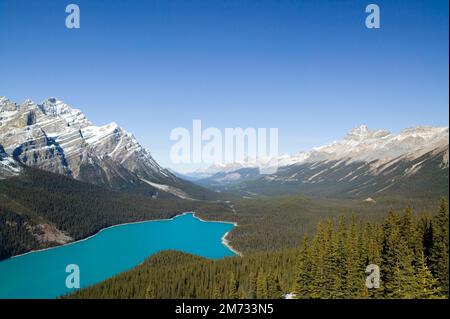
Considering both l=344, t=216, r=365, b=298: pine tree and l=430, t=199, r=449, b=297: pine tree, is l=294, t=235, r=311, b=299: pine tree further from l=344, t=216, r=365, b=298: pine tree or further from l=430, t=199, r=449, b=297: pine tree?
l=430, t=199, r=449, b=297: pine tree

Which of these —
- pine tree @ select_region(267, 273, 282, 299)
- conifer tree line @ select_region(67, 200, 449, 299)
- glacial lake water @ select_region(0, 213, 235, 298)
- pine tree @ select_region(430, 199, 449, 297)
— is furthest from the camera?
glacial lake water @ select_region(0, 213, 235, 298)

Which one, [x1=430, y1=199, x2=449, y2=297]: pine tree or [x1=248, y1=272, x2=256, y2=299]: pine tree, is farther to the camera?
[x1=248, y1=272, x2=256, y2=299]: pine tree

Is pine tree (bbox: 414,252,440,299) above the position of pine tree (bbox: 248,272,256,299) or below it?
above

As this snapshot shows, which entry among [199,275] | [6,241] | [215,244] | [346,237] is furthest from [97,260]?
[346,237]

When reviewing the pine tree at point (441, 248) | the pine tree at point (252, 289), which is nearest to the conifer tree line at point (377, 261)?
the pine tree at point (441, 248)

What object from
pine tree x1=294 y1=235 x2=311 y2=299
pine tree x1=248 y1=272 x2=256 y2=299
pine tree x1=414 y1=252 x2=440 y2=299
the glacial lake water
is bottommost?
the glacial lake water

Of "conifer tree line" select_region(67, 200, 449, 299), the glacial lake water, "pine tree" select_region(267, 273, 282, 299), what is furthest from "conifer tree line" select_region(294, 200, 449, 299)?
the glacial lake water

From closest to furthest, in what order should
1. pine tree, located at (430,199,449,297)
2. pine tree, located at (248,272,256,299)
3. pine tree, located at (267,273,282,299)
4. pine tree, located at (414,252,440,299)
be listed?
pine tree, located at (414,252,440,299) < pine tree, located at (430,199,449,297) < pine tree, located at (267,273,282,299) < pine tree, located at (248,272,256,299)

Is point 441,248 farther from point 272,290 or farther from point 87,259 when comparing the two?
point 87,259

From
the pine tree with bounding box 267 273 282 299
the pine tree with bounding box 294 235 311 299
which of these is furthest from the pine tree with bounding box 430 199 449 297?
the pine tree with bounding box 267 273 282 299
